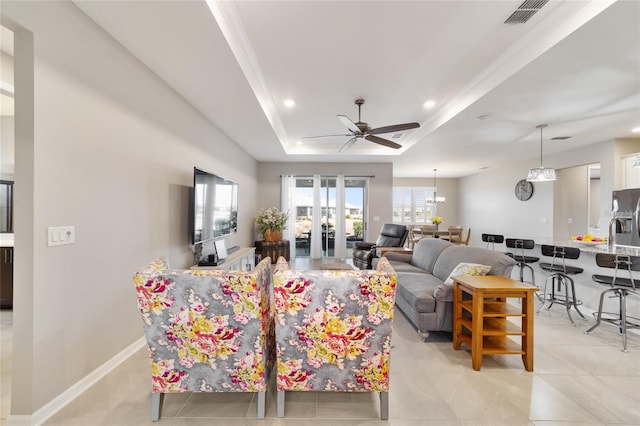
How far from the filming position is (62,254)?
1.79 meters

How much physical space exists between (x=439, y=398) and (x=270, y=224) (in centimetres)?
512

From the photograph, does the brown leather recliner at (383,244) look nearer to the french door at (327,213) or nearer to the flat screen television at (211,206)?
the french door at (327,213)

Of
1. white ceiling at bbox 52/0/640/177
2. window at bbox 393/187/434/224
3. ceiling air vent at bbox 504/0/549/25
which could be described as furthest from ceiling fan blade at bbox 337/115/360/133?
window at bbox 393/187/434/224

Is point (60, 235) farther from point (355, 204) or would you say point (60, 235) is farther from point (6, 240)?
point (355, 204)

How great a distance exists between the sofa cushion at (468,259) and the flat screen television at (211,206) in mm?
3074

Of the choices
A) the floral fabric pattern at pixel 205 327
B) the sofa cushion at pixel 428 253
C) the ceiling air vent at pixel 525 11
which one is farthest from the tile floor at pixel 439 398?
the ceiling air vent at pixel 525 11

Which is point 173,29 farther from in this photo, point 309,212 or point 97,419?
point 309,212

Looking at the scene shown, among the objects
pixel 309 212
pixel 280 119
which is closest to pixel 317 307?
pixel 280 119

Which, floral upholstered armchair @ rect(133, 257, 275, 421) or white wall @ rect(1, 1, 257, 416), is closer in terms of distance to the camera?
floral upholstered armchair @ rect(133, 257, 275, 421)

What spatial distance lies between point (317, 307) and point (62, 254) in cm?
172

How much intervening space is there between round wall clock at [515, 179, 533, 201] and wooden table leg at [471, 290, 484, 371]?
622cm

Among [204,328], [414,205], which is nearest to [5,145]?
[204,328]

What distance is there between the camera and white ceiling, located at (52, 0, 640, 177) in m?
2.08

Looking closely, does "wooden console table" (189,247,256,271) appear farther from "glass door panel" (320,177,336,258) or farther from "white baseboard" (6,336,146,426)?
"glass door panel" (320,177,336,258)
